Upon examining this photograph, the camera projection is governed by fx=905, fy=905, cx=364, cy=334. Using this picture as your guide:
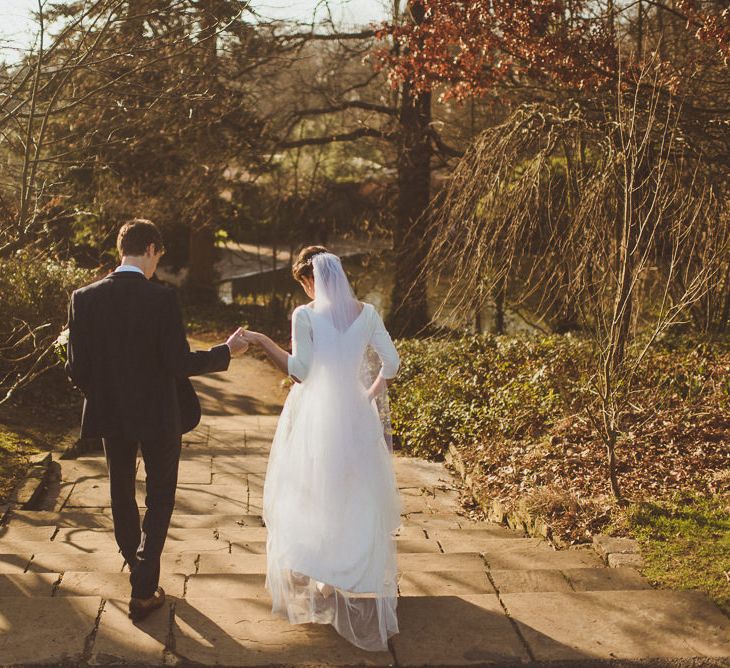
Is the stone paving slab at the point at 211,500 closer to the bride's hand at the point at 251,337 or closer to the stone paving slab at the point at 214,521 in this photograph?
the stone paving slab at the point at 214,521

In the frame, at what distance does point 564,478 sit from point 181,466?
346 cm

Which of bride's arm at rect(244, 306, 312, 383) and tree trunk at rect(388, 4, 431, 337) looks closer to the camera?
bride's arm at rect(244, 306, 312, 383)

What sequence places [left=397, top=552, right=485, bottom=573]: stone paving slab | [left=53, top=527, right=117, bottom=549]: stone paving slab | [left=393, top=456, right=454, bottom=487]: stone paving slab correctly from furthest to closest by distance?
1. [left=393, top=456, right=454, bottom=487]: stone paving slab
2. [left=53, top=527, right=117, bottom=549]: stone paving slab
3. [left=397, top=552, right=485, bottom=573]: stone paving slab

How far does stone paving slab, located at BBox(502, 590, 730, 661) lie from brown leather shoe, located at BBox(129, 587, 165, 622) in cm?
149

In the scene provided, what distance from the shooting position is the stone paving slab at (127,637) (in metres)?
3.35

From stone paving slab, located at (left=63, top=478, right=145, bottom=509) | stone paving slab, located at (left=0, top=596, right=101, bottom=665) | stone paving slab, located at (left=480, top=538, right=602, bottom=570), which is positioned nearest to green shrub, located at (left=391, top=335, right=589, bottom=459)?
stone paving slab, located at (left=480, top=538, right=602, bottom=570)

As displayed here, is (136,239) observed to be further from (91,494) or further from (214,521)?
(91,494)

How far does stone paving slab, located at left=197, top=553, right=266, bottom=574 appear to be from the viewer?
4543 mm

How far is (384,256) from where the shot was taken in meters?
17.5

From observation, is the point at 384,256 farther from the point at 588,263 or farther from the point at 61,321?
the point at 588,263

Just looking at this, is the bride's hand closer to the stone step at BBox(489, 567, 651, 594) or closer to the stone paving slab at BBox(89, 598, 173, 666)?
the stone paving slab at BBox(89, 598, 173, 666)

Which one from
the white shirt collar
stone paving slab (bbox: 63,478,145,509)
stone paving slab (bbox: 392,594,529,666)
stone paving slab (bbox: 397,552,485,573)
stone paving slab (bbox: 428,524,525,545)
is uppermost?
the white shirt collar

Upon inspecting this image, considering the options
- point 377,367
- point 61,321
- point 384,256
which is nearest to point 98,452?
point 61,321

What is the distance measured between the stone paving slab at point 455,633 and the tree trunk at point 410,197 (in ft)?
35.1
